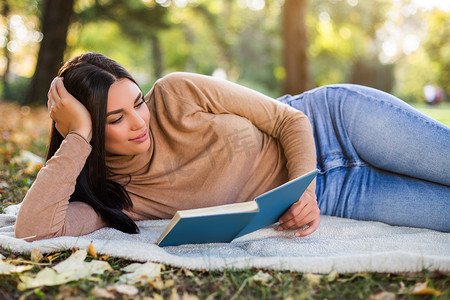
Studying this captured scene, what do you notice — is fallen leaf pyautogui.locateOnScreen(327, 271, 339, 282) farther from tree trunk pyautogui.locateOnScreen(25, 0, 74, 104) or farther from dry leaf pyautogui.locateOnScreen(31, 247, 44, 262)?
tree trunk pyautogui.locateOnScreen(25, 0, 74, 104)

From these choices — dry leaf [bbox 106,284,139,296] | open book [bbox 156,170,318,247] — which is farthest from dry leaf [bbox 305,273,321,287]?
dry leaf [bbox 106,284,139,296]

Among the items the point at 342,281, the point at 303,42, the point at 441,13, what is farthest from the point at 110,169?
the point at 441,13

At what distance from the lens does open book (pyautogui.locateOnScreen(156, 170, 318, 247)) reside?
1.69 meters

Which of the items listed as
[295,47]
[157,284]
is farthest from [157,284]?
[295,47]

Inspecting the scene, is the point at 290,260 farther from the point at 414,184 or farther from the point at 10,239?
the point at 10,239

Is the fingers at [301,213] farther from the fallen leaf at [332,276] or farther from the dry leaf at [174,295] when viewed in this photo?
the dry leaf at [174,295]

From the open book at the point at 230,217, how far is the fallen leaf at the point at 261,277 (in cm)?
23

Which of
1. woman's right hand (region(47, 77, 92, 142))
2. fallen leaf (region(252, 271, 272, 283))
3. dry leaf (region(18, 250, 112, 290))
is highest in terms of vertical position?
woman's right hand (region(47, 77, 92, 142))

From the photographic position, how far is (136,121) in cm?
207

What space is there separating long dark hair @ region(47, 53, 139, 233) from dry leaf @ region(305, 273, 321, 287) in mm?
988

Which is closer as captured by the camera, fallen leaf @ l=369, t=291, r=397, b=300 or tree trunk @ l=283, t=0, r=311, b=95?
fallen leaf @ l=369, t=291, r=397, b=300

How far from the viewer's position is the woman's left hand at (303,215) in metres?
2.04

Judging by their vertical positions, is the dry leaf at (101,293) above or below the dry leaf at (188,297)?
below

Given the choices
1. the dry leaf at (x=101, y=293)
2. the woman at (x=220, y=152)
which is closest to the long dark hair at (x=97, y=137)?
the woman at (x=220, y=152)
